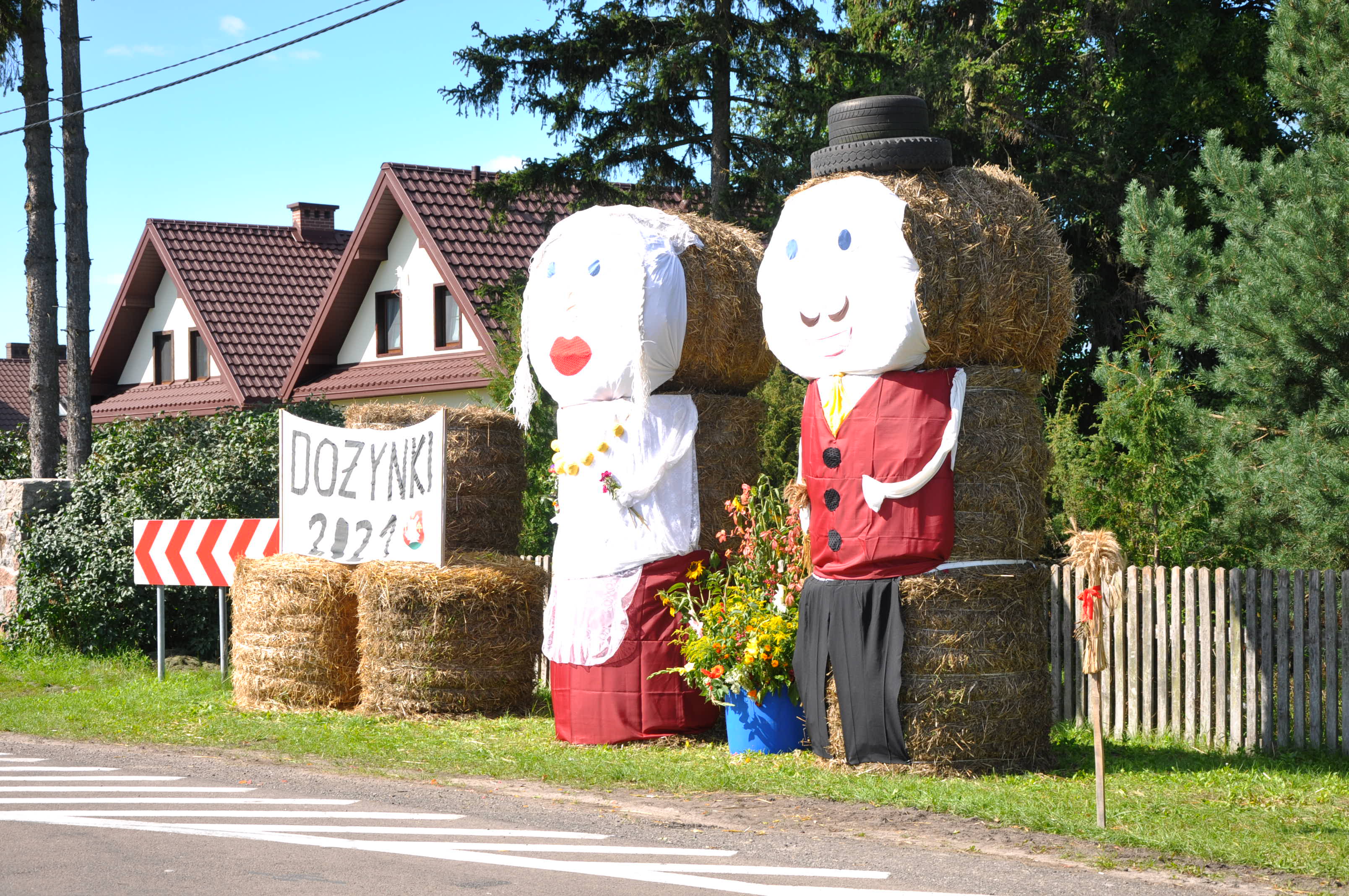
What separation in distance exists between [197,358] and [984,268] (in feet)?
78.6

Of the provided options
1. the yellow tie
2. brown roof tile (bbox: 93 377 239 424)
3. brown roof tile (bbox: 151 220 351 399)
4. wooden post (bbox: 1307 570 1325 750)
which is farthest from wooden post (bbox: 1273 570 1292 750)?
brown roof tile (bbox: 93 377 239 424)

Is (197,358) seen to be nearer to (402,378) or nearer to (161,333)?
(161,333)

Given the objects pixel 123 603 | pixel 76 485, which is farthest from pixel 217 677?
pixel 76 485

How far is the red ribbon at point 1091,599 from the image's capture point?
Answer: 7320mm

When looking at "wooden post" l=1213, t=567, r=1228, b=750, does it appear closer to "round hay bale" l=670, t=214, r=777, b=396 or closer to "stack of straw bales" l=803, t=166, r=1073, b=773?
"stack of straw bales" l=803, t=166, r=1073, b=773

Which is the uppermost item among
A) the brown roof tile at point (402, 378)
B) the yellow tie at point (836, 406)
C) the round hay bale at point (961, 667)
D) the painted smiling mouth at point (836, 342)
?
the brown roof tile at point (402, 378)

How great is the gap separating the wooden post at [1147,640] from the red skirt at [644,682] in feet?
10.6

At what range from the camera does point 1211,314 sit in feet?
36.6

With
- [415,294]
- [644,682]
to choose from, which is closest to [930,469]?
[644,682]

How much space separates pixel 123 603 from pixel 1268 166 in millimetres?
11710

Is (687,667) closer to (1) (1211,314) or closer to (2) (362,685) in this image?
(2) (362,685)

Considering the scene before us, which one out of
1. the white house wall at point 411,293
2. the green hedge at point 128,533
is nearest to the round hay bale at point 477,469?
the green hedge at point 128,533

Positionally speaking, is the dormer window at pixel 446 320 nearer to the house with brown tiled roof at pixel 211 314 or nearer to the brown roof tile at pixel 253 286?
the house with brown tiled roof at pixel 211 314

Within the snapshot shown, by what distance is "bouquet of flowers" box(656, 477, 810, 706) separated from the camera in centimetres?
941
